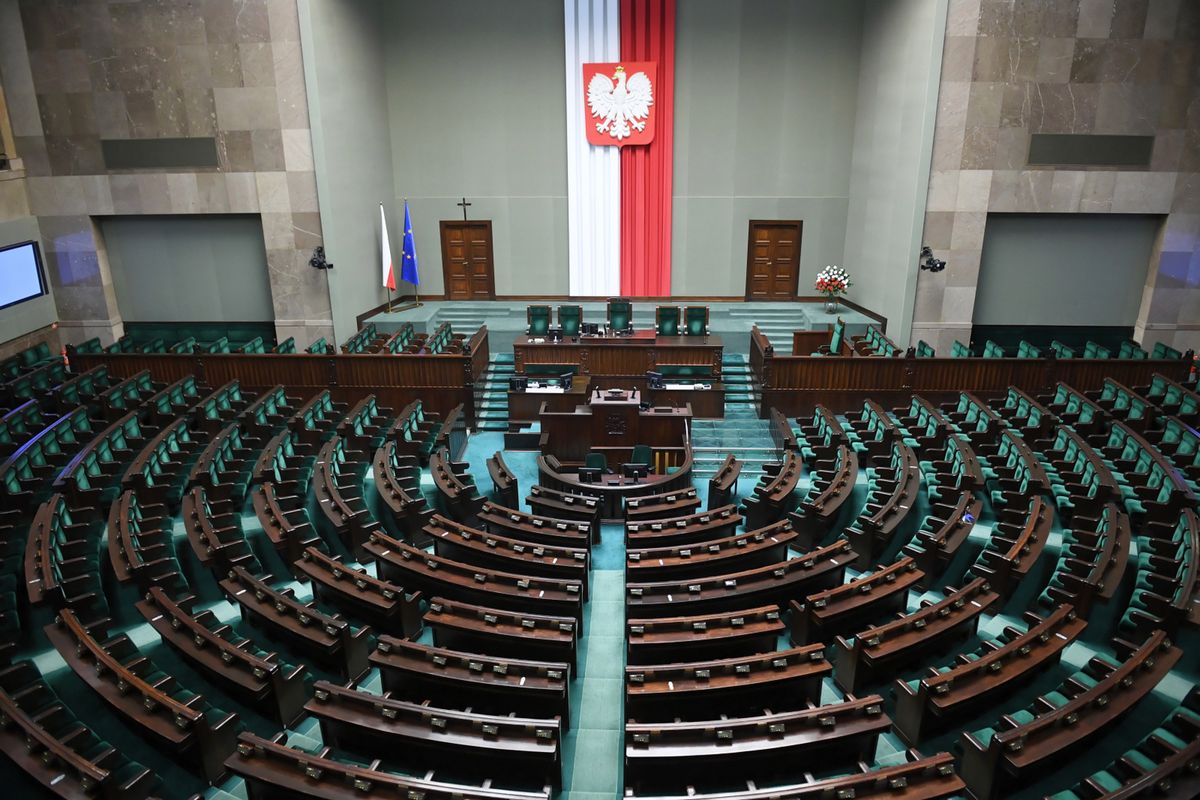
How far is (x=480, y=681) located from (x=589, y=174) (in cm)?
1318

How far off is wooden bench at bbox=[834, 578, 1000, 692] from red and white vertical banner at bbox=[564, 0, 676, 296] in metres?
11.8

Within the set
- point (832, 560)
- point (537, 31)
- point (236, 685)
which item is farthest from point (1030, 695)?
point (537, 31)

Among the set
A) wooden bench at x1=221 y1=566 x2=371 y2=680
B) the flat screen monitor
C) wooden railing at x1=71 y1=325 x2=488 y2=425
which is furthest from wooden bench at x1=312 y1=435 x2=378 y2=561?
the flat screen monitor

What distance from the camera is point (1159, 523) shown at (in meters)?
7.43

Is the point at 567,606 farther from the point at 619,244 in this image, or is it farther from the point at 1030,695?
the point at 619,244

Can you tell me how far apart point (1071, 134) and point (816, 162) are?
4.77 m

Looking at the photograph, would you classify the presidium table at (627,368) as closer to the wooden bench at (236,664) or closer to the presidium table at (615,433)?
the presidium table at (615,433)

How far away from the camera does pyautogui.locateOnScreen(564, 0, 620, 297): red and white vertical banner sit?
15.7 m

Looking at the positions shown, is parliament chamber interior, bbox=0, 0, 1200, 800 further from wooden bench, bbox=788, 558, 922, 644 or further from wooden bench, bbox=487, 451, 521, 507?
wooden bench, bbox=487, 451, 521, 507

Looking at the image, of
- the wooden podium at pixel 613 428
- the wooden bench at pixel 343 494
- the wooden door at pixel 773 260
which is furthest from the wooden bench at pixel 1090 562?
the wooden door at pixel 773 260

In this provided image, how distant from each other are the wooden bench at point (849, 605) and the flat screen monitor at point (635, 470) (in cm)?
355

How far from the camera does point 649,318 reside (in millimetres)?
15969

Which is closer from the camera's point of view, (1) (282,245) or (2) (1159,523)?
(2) (1159,523)

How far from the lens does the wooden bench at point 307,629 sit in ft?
19.3
